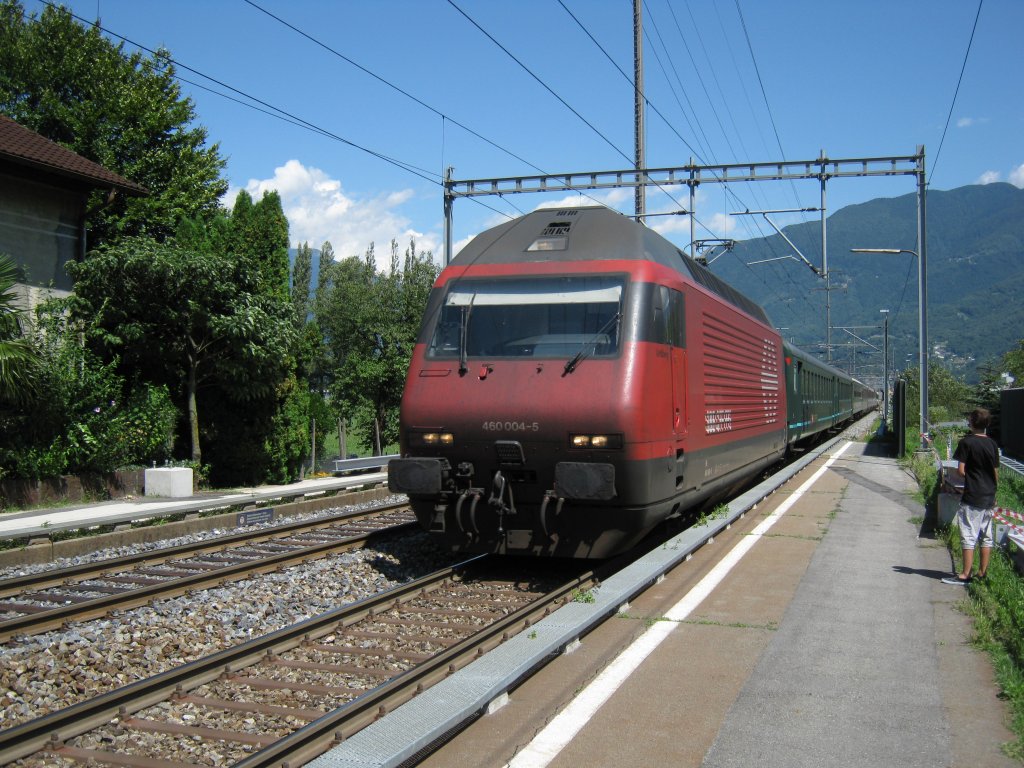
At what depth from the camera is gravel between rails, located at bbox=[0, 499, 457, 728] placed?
19.3 feet

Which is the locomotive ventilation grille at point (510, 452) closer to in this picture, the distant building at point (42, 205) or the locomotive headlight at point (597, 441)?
the locomotive headlight at point (597, 441)

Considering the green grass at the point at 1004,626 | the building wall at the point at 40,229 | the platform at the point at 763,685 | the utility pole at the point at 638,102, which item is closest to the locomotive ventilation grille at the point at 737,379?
the platform at the point at 763,685

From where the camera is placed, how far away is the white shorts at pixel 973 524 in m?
8.10

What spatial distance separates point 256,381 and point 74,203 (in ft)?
17.7

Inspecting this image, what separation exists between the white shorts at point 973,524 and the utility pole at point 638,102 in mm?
13622

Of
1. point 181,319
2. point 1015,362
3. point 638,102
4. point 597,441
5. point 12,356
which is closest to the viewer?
point 597,441

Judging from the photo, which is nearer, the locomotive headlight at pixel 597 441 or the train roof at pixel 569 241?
the locomotive headlight at pixel 597 441

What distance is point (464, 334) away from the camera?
8.62m

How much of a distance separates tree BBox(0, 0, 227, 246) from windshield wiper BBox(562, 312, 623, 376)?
22.5 meters

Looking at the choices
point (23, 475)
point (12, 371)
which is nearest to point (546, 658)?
point (12, 371)

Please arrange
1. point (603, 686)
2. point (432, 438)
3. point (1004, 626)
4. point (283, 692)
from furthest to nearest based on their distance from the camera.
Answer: point (432, 438) → point (1004, 626) → point (283, 692) → point (603, 686)

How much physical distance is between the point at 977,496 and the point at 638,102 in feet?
50.6

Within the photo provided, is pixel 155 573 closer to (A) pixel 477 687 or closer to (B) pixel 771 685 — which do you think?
(A) pixel 477 687

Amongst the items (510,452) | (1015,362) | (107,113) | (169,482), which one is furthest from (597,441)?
(1015,362)
